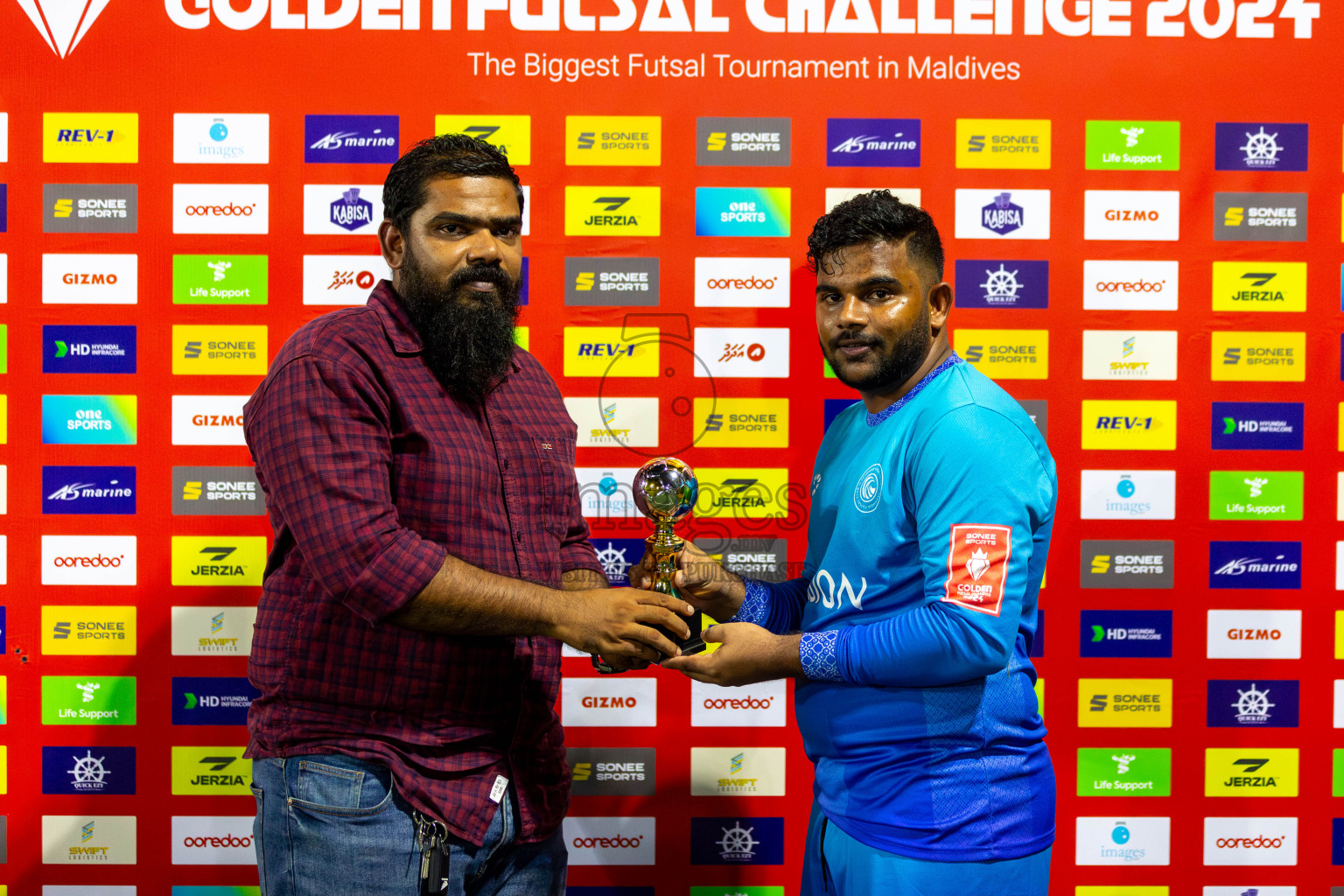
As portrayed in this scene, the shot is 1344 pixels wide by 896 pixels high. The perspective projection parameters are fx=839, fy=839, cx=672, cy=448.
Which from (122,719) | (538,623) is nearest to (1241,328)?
(538,623)

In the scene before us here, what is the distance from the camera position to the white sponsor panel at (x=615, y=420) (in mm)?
2520

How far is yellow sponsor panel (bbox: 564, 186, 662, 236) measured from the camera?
8.18 ft

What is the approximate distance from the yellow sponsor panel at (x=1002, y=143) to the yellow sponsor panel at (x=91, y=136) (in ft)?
8.04

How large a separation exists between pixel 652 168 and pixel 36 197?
181 centimetres

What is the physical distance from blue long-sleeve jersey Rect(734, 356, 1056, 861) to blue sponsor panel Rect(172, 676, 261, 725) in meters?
1.75

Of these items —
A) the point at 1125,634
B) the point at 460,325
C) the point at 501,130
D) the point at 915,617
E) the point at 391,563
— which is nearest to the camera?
the point at 391,563

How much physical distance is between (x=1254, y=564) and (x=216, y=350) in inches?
126

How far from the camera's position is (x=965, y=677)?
157 centimetres

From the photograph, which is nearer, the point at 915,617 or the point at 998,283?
the point at 915,617

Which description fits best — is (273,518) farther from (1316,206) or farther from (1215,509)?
(1316,206)

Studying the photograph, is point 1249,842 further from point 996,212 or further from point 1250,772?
point 996,212

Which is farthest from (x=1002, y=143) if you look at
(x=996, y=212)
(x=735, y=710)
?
(x=735, y=710)

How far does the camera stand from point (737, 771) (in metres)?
2.56

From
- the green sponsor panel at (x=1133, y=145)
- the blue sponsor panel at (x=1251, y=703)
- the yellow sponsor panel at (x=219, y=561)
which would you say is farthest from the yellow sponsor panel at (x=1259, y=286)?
the yellow sponsor panel at (x=219, y=561)
